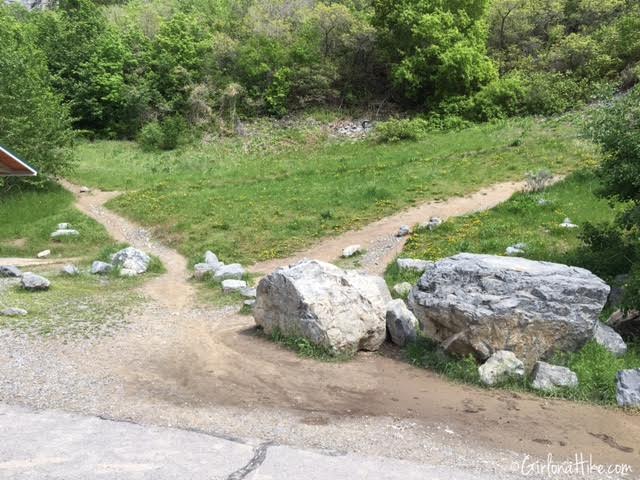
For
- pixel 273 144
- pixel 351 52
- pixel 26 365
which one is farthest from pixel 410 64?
pixel 26 365

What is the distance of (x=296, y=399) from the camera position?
8359 millimetres

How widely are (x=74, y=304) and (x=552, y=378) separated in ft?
32.1

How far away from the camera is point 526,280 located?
9906 mm

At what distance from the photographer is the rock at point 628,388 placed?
832 centimetres

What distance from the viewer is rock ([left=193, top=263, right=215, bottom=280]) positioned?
53.8 feet

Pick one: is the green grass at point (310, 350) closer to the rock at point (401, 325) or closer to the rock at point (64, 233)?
the rock at point (401, 325)

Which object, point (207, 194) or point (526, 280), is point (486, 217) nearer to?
point (526, 280)

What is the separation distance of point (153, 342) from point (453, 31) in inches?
1232

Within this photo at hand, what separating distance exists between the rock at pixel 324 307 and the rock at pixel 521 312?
1193 mm

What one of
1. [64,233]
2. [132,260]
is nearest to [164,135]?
[64,233]

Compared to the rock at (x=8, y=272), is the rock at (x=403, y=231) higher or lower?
higher

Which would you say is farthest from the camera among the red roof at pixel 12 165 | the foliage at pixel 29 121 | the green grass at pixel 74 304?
the foliage at pixel 29 121

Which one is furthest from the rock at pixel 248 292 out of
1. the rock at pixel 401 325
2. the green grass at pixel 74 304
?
the rock at pixel 401 325

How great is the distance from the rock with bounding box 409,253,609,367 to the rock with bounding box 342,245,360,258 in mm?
7858
